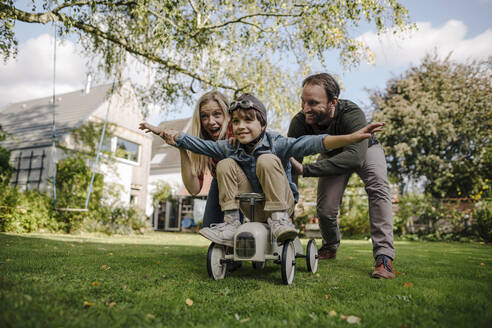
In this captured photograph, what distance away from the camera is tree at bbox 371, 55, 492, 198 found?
51.9 feet

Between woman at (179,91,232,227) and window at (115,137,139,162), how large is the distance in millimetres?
11814

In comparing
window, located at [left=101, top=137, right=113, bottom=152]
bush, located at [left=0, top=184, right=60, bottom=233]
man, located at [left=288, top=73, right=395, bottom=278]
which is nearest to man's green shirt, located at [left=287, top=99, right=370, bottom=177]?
man, located at [left=288, top=73, right=395, bottom=278]

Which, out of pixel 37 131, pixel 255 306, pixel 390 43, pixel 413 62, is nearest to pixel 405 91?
pixel 413 62

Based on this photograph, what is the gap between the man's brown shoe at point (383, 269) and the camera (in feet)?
7.84

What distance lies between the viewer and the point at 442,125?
16016mm

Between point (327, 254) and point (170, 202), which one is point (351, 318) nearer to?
point (327, 254)

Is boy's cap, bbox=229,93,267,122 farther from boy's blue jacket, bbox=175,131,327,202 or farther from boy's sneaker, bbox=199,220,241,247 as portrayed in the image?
boy's sneaker, bbox=199,220,241,247

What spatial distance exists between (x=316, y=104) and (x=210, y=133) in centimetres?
90

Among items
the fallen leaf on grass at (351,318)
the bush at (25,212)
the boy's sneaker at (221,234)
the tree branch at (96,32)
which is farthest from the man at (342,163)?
the bush at (25,212)

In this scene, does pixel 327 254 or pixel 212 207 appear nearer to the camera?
pixel 212 207

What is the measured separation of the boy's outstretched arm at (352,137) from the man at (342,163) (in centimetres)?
39

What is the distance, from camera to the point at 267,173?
2.12 metres

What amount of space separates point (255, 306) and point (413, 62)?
19.7 meters

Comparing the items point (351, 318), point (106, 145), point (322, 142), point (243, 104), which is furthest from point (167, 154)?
point (351, 318)
